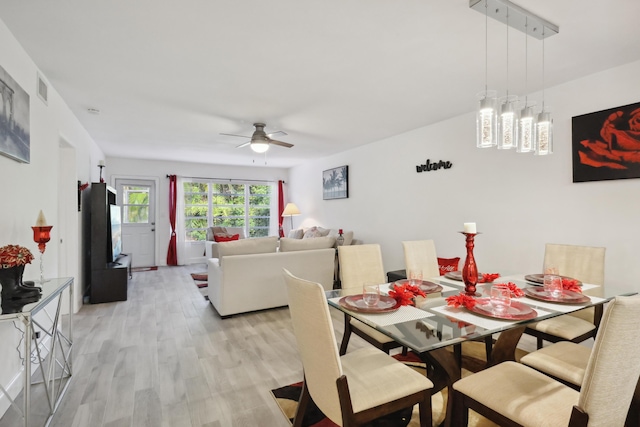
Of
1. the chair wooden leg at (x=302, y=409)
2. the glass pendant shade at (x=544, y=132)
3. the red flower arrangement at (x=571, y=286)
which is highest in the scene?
the glass pendant shade at (x=544, y=132)

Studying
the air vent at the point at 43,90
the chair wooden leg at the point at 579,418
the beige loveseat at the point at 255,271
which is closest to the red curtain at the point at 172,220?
the beige loveseat at the point at 255,271

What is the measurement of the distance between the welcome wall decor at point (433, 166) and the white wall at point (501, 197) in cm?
7

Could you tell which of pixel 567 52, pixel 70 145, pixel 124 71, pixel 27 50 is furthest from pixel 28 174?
pixel 567 52

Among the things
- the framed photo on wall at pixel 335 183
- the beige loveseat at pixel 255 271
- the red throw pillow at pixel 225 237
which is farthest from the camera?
the red throw pillow at pixel 225 237

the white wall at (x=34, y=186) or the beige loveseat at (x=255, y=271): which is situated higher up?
the white wall at (x=34, y=186)

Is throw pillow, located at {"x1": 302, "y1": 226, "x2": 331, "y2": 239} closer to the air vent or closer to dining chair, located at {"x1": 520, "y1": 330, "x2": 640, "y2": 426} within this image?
the air vent

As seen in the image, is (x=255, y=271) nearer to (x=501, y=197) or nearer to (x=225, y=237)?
(x=501, y=197)

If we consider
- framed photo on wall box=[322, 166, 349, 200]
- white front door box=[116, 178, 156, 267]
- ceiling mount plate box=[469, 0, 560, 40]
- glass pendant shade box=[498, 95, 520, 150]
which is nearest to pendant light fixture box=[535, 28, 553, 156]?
glass pendant shade box=[498, 95, 520, 150]

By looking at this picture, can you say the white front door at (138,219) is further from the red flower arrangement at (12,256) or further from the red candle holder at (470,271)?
the red candle holder at (470,271)

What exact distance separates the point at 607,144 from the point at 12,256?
4.32 m

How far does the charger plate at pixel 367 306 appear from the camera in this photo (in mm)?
1712

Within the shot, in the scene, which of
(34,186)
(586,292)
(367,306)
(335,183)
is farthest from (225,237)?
(586,292)

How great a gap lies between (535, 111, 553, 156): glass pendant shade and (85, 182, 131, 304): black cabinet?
497 centimetres

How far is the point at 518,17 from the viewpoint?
199 centimetres
